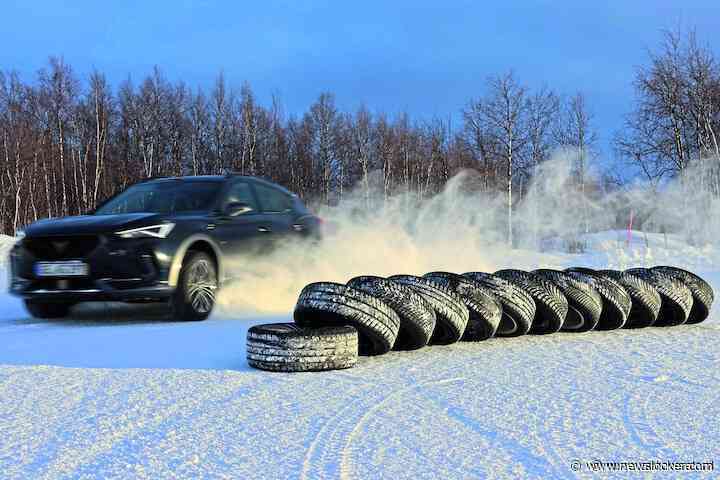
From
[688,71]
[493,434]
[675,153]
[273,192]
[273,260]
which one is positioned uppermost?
[688,71]

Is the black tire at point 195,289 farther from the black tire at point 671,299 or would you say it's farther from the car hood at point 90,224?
the black tire at point 671,299

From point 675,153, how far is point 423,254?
2470cm

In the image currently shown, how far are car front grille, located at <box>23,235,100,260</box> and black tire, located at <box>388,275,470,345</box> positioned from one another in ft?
10.5

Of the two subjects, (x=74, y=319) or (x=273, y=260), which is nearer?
(x=74, y=319)

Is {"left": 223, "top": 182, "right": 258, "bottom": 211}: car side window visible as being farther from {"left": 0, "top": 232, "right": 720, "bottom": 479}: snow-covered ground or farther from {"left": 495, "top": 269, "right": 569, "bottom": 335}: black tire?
{"left": 495, "top": 269, "right": 569, "bottom": 335}: black tire

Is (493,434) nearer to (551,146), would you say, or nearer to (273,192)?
(273,192)

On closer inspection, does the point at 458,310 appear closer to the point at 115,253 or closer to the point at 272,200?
the point at 115,253

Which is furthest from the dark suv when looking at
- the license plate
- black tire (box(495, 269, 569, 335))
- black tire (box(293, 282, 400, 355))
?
black tire (box(495, 269, 569, 335))

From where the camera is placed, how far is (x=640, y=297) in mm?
6684

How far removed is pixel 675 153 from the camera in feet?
106

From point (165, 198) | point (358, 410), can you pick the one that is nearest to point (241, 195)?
point (165, 198)

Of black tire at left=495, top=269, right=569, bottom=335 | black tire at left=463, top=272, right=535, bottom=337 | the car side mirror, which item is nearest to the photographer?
black tire at left=463, top=272, right=535, bottom=337

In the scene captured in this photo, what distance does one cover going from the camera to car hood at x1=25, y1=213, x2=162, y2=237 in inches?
267

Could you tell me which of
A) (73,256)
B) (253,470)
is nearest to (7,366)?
(73,256)
